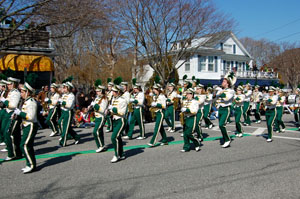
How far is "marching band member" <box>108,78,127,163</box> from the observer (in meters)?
7.22

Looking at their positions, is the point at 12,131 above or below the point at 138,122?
above

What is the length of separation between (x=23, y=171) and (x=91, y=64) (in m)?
24.3

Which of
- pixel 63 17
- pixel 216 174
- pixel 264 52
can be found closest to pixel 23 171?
pixel 216 174

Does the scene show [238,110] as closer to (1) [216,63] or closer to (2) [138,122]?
(2) [138,122]

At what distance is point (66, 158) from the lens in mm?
7605

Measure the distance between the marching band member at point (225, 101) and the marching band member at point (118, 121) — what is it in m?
3.23

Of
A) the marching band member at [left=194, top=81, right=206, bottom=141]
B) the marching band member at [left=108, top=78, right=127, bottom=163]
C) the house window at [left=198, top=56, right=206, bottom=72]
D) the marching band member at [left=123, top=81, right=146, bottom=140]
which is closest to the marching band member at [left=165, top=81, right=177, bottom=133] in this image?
the marching band member at [left=123, top=81, right=146, bottom=140]

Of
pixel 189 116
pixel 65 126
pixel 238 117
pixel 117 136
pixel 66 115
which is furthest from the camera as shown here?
pixel 238 117

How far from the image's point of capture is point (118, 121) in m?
7.39

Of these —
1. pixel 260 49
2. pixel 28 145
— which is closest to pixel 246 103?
pixel 28 145

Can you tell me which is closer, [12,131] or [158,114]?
[12,131]

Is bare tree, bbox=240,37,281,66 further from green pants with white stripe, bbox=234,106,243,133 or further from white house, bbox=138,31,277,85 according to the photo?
green pants with white stripe, bbox=234,106,243,133

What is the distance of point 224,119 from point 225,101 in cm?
56

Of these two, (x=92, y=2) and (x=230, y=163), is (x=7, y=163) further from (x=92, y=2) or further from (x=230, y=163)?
(x=92, y=2)
